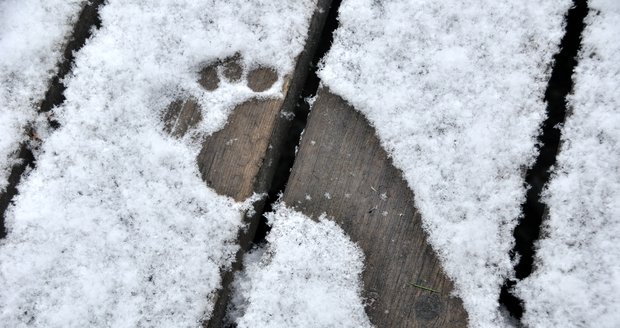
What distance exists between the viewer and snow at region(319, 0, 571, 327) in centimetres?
117

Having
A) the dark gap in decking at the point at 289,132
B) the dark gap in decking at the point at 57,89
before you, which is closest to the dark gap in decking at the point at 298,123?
the dark gap in decking at the point at 289,132

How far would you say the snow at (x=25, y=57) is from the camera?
4.11 feet

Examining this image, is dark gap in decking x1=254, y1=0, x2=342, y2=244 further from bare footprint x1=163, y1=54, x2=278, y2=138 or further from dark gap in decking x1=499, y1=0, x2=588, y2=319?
dark gap in decking x1=499, y1=0, x2=588, y2=319

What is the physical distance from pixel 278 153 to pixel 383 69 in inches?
14.3

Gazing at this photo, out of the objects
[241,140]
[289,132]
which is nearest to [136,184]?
[241,140]

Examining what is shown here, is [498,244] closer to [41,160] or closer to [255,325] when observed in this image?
[255,325]

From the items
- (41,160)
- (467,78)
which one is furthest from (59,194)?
(467,78)

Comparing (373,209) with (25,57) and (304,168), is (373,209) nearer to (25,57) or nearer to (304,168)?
(304,168)

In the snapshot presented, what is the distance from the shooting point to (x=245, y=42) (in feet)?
4.17

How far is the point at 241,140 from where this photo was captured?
1.23 meters

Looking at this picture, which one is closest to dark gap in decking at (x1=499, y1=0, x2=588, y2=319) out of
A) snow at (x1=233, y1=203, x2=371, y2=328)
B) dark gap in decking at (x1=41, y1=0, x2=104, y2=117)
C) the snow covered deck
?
the snow covered deck

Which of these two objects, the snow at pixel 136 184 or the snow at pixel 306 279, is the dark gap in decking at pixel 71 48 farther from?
the snow at pixel 306 279

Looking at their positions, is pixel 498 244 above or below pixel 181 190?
above

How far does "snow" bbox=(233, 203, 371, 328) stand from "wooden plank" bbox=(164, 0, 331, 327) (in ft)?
0.24
